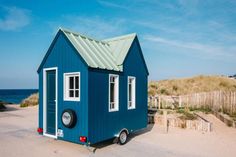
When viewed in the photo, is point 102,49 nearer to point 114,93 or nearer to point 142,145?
point 114,93

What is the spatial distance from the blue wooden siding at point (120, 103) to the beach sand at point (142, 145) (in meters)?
Answer: 0.69

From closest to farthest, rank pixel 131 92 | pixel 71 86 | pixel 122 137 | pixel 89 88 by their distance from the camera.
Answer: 1. pixel 89 88
2. pixel 71 86
3. pixel 122 137
4. pixel 131 92

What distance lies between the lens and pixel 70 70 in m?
8.27

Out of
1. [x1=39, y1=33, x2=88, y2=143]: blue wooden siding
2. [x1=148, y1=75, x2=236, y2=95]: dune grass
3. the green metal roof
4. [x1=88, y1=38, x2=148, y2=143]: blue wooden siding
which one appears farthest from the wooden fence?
[x1=148, y1=75, x2=236, y2=95]: dune grass

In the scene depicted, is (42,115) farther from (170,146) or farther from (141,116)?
(170,146)

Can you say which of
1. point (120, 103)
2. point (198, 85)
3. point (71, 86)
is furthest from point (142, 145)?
point (198, 85)

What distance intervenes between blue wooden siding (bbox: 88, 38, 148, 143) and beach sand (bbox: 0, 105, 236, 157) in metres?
Answer: 0.69

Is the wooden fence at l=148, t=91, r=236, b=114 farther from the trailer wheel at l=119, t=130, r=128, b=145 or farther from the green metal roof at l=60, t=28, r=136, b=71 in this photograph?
the trailer wheel at l=119, t=130, r=128, b=145

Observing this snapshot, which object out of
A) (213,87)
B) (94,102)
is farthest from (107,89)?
(213,87)

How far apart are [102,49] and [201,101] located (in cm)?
1269

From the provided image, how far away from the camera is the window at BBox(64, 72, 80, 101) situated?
26.9 feet

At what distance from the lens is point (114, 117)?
29.0 ft

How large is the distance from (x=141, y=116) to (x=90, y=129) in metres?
3.67

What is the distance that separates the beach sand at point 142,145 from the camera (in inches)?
305
